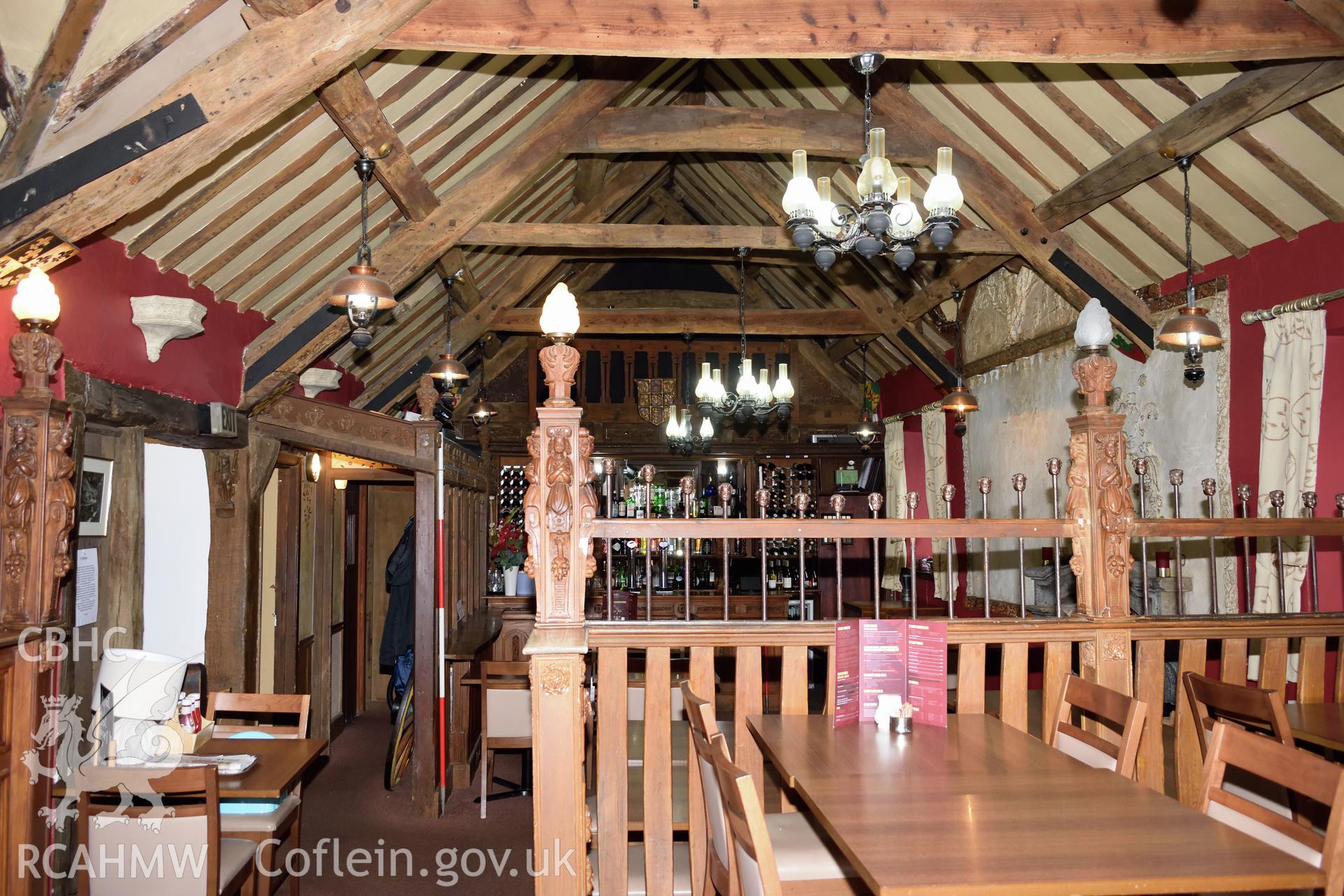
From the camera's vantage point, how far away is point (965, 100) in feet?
20.2

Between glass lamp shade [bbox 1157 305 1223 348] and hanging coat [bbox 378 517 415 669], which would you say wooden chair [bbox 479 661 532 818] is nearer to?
hanging coat [bbox 378 517 415 669]

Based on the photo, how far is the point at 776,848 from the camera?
2631mm

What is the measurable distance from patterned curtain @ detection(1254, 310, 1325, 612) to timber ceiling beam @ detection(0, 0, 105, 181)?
5.91 m

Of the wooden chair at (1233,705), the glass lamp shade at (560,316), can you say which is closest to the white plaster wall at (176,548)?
the glass lamp shade at (560,316)

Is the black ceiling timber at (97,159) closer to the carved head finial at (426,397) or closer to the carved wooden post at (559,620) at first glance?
the carved wooden post at (559,620)

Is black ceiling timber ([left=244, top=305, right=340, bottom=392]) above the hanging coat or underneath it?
above

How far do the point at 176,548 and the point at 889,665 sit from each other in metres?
4.66

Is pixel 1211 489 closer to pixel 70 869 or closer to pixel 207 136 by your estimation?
pixel 207 136

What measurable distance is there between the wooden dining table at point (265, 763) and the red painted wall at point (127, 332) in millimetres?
1741

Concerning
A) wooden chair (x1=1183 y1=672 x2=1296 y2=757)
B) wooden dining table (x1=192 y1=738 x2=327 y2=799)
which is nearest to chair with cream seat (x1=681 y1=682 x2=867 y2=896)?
wooden chair (x1=1183 y1=672 x2=1296 y2=757)

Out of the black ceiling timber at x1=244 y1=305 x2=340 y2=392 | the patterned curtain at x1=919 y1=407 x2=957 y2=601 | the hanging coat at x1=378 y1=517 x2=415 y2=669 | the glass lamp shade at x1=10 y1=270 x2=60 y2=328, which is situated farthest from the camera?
the patterned curtain at x1=919 y1=407 x2=957 y2=601

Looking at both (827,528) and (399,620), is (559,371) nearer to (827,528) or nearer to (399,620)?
(827,528)

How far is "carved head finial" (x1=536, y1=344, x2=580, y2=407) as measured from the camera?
3154 millimetres

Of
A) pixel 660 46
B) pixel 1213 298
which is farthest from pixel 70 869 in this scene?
pixel 1213 298
